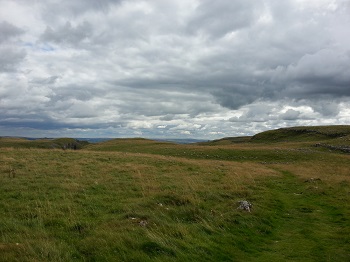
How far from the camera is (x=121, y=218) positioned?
39.0 ft

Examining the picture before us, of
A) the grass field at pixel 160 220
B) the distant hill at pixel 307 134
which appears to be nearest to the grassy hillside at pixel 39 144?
the distant hill at pixel 307 134

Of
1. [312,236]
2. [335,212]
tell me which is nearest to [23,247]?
[312,236]

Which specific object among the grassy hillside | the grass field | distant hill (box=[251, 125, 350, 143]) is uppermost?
distant hill (box=[251, 125, 350, 143])

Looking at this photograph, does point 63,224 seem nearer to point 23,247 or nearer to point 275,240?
point 23,247

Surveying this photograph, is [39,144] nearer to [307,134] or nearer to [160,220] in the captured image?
[307,134]

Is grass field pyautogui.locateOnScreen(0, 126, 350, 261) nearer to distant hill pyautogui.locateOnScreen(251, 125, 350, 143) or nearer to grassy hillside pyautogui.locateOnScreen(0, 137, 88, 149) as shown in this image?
distant hill pyautogui.locateOnScreen(251, 125, 350, 143)

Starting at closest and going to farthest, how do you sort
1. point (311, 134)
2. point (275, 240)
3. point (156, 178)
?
1. point (275, 240)
2. point (156, 178)
3. point (311, 134)

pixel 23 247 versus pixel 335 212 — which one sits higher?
pixel 23 247

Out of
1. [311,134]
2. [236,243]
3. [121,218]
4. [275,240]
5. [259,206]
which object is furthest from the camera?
[311,134]

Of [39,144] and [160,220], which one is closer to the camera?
[160,220]

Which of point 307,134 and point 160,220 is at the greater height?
point 307,134

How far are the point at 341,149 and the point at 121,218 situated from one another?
52291 mm

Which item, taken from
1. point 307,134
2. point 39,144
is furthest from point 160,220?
point 39,144

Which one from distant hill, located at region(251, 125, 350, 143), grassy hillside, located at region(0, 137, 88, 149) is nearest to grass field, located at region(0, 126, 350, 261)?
distant hill, located at region(251, 125, 350, 143)
